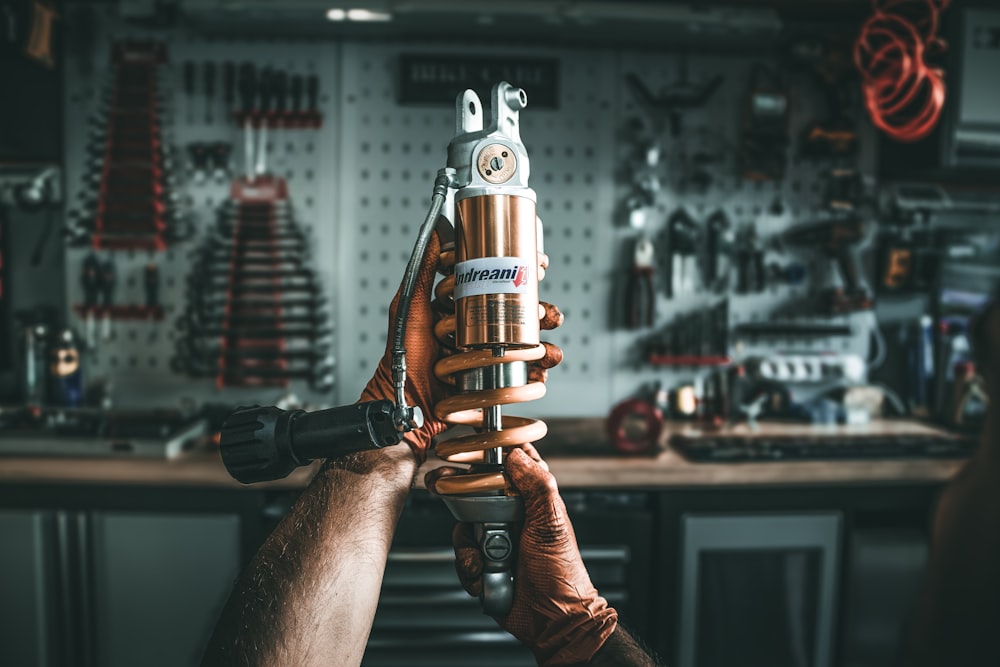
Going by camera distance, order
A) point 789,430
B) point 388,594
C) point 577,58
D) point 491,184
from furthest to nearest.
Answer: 1. point 577,58
2. point 789,430
3. point 388,594
4. point 491,184

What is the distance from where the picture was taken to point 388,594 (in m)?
1.68

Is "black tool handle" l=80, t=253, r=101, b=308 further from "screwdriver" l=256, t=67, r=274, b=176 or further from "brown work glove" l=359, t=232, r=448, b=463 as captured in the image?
"brown work glove" l=359, t=232, r=448, b=463

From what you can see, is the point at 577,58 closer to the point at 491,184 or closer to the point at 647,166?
the point at 647,166

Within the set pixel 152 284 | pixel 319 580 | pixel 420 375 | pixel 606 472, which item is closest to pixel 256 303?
pixel 152 284

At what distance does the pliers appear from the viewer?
2.34 meters

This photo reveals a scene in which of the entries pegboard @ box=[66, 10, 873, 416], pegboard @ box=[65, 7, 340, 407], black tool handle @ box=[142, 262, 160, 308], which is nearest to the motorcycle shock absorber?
pegboard @ box=[66, 10, 873, 416]

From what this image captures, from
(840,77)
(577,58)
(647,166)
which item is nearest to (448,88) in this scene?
(577,58)

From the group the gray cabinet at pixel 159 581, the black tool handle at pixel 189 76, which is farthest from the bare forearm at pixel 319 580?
the black tool handle at pixel 189 76

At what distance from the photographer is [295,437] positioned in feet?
1.86

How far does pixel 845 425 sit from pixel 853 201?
855 millimetres

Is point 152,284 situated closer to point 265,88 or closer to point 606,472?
point 265,88

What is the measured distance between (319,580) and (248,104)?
204cm

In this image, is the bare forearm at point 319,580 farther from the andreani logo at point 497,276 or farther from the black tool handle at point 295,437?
the andreani logo at point 497,276

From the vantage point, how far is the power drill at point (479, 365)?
0.57 meters
